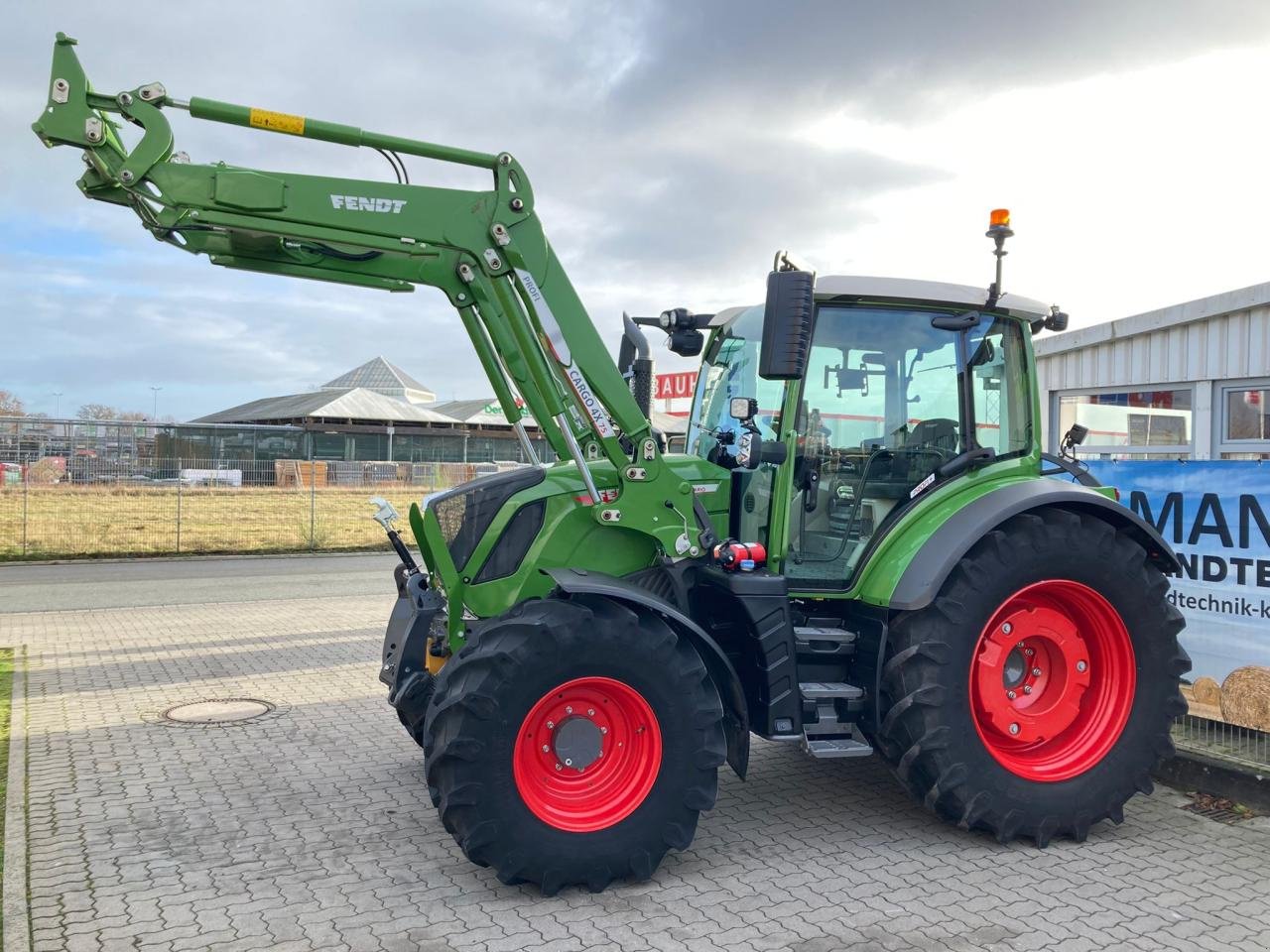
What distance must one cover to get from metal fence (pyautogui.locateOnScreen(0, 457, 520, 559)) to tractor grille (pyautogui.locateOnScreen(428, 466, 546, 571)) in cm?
1344

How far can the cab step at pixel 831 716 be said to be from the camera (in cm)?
483

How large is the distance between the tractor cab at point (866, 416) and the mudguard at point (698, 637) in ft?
2.16

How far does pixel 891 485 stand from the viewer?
5.32m

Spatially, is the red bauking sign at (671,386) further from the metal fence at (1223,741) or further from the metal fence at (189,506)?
the metal fence at (1223,741)

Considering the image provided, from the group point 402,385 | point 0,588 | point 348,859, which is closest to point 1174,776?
point 348,859

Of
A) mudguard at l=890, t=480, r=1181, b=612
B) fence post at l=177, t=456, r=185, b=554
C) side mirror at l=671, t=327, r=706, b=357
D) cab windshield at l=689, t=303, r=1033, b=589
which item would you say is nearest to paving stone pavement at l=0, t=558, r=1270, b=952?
mudguard at l=890, t=480, r=1181, b=612

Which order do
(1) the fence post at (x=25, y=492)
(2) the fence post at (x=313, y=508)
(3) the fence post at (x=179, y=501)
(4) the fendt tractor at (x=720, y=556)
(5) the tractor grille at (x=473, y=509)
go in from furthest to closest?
1. (2) the fence post at (x=313, y=508)
2. (3) the fence post at (x=179, y=501)
3. (1) the fence post at (x=25, y=492)
4. (5) the tractor grille at (x=473, y=509)
5. (4) the fendt tractor at (x=720, y=556)

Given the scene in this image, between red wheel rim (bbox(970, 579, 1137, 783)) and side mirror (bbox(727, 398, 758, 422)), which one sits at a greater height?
side mirror (bbox(727, 398, 758, 422))

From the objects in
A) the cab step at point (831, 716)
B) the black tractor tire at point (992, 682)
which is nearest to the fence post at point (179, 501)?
the cab step at point (831, 716)

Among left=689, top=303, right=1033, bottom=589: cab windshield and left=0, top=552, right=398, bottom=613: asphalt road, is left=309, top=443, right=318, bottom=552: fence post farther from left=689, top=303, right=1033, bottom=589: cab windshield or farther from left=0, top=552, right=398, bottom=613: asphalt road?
left=689, top=303, right=1033, bottom=589: cab windshield

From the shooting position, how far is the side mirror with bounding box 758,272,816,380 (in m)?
4.36

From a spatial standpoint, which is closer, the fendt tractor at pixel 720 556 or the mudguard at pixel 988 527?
the fendt tractor at pixel 720 556

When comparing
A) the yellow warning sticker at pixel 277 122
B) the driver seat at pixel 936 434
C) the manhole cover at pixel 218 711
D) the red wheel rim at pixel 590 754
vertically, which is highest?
the yellow warning sticker at pixel 277 122

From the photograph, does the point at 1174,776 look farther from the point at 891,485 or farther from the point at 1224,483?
the point at 891,485
